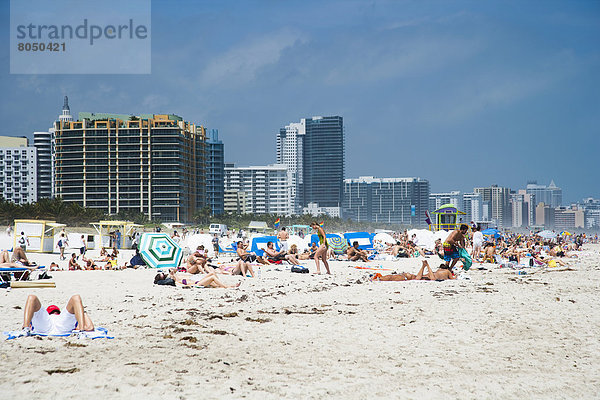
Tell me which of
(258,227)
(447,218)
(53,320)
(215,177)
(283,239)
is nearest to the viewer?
(53,320)

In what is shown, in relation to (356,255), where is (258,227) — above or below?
→ below

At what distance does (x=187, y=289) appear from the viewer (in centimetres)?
1098

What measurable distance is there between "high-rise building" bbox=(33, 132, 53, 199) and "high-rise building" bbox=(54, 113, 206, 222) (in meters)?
44.2

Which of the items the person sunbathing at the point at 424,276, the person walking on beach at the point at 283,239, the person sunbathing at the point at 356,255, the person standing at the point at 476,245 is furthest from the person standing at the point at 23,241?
the person standing at the point at 476,245

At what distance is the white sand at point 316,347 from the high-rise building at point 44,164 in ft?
452

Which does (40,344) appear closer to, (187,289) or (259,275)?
(187,289)

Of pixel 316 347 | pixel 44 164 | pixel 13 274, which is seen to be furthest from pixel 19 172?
pixel 316 347

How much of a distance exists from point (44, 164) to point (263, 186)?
2899 inches

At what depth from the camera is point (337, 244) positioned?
21.8 meters

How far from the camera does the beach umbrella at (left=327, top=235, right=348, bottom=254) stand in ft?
70.9

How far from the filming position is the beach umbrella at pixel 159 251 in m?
14.7

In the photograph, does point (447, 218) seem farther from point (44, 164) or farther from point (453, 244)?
point (44, 164)

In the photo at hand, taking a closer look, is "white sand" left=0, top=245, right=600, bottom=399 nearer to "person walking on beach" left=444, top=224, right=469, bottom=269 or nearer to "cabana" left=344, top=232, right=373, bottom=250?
"person walking on beach" left=444, top=224, right=469, bottom=269

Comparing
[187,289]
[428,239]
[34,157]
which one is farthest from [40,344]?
[34,157]
